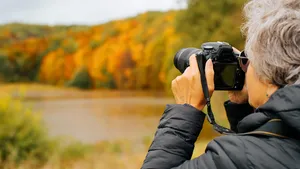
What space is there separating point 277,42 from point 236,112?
1.57 feet

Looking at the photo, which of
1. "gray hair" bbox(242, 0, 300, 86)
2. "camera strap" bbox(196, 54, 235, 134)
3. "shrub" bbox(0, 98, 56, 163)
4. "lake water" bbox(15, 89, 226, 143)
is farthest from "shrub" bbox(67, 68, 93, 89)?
"gray hair" bbox(242, 0, 300, 86)

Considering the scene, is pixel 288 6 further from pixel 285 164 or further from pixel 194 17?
pixel 194 17

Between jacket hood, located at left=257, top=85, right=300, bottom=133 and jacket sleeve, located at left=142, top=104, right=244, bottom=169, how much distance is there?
0.40ft

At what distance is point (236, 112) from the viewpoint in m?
1.36

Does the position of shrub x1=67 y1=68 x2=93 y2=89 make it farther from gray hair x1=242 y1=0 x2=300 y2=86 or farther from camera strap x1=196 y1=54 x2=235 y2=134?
gray hair x1=242 y1=0 x2=300 y2=86

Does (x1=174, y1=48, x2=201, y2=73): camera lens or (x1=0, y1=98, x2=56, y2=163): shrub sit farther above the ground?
(x1=174, y1=48, x2=201, y2=73): camera lens

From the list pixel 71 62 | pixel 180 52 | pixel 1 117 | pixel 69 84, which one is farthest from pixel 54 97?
pixel 180 52

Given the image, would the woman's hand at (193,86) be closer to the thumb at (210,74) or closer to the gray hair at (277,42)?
the thumb at (210,74)

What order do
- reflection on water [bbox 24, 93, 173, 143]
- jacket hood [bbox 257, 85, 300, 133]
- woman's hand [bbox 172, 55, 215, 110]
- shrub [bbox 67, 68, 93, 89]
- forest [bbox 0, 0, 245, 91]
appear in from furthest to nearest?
1. shrub [bbox 67, 68, 93, 89]
2. forest [bbox 0, 0, 245, 91]
3. reflection on water [bbox 24, 93, 173, 143]
4. woman's hand [bbox 172, 55, 215, 110]
5. jacket hood [bbox 257, 85, 300, 133]

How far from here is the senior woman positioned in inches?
33.8

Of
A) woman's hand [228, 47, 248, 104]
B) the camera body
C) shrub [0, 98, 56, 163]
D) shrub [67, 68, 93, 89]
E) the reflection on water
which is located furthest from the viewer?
shrub [67, 68, 93, 89]

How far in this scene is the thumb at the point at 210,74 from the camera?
3.83ft

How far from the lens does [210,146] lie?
94 centimetres

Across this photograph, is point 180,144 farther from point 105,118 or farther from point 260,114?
point 105,118
